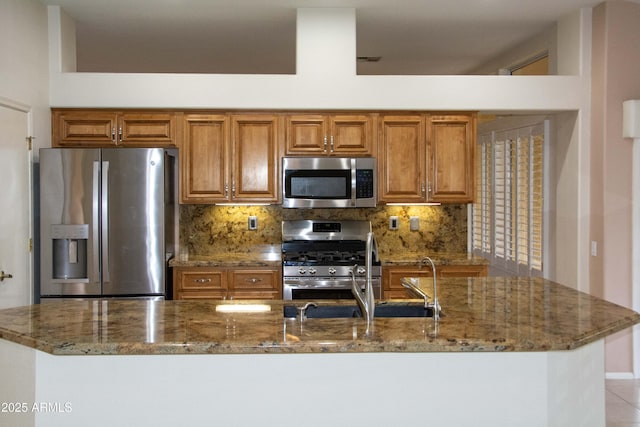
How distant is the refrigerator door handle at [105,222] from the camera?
447cm

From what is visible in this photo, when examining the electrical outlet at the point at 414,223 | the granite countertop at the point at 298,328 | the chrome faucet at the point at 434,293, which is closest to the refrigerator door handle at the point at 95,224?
the granite countertop at the point at 298,328

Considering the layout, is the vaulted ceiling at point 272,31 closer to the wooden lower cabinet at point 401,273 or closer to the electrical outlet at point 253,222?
the electrical outlet at point 253,222

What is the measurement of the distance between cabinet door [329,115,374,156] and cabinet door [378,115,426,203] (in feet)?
0.35

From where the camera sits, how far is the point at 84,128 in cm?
475

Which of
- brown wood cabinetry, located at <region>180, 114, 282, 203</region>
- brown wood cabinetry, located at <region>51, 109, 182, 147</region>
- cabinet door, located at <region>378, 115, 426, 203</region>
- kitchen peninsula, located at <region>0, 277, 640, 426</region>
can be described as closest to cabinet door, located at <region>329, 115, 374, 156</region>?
cabinet door, located at <region>378, 115, 426, 203</region>

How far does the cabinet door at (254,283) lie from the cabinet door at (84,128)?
143 cm

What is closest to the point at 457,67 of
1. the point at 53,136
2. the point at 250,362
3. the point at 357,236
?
the point at 357,236

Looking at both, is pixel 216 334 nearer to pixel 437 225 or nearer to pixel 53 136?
pixel 53 136

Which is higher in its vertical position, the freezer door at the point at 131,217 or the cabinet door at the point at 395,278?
the freezer door at the point at 131,217

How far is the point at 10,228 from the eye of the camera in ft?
13.3

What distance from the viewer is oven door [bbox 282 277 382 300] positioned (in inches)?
189

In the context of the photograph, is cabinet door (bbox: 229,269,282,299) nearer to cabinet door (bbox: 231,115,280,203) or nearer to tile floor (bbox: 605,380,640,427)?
cabinet door (bbox: 231,115,280,203)

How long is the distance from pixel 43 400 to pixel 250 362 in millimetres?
828

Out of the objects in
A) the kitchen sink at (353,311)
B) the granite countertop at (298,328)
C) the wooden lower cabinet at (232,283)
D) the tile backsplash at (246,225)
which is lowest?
the wooden lower cabinet at (232,283)
